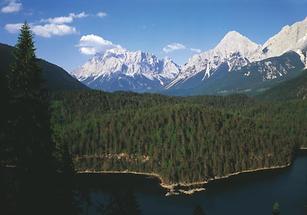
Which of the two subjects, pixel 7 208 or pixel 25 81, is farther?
pixel 25 81

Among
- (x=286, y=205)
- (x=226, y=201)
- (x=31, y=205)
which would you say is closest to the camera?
(x=31, y=205)

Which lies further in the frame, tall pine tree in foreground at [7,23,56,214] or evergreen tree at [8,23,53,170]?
evergreen tree at [8,23,53,170]

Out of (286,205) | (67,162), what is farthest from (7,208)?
(286,205)

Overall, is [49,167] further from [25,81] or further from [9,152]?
[25,81]

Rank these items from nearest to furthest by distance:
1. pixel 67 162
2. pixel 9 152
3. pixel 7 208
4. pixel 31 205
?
pixel 7 208
pixel 31 205
pixel 9 152
pixel 67 162

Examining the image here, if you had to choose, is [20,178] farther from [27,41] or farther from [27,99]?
[27,41]

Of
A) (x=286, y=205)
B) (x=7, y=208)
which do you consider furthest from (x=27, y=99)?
(x=286, y=205)

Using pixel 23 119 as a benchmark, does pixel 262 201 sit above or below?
below

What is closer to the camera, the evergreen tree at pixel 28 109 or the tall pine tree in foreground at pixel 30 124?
the tall pine tree in foreground at pixel 30 124

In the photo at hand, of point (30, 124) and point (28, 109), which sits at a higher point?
point (28, 109)

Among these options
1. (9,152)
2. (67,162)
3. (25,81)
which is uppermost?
(25,81)
